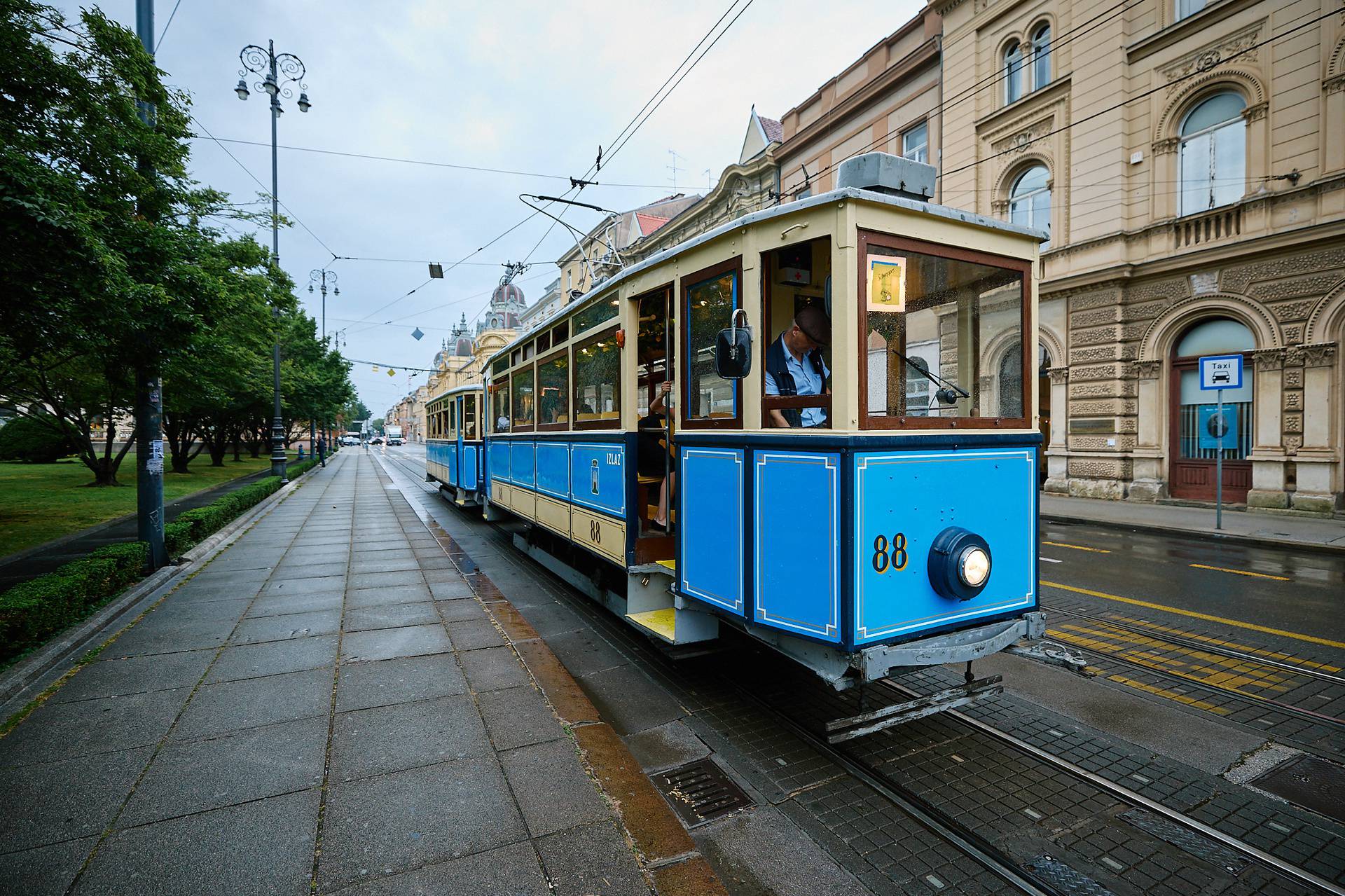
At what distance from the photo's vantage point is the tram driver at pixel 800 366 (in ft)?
12.6

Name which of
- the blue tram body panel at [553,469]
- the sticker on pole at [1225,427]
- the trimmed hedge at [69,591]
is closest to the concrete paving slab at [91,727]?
the trimmed hedge at [69,591]

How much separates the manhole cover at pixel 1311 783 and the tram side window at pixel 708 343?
3.48 metres

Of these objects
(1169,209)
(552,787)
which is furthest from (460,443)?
(1169,209)

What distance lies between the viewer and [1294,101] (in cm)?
1278

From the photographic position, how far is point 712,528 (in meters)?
4.31

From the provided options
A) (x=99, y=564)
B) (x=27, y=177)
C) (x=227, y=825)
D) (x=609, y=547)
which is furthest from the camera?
(x=99, y=564)

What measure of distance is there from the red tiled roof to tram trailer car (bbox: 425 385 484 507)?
65.7 feet

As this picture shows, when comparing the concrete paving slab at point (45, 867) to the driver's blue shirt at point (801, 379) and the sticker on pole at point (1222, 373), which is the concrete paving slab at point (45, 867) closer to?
the driver's blue shirt at point (801, 379)

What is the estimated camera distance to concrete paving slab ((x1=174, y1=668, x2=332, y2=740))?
4.11 metres

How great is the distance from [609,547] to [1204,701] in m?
4.51

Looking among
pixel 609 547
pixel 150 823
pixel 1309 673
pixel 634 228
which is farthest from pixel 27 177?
pixel 634 228

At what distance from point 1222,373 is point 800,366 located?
11.8 meters

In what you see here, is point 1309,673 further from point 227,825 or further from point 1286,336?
point 1286,336

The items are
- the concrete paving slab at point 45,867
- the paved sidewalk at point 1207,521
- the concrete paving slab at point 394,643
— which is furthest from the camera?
the paved sidewalk at point 1207,521
